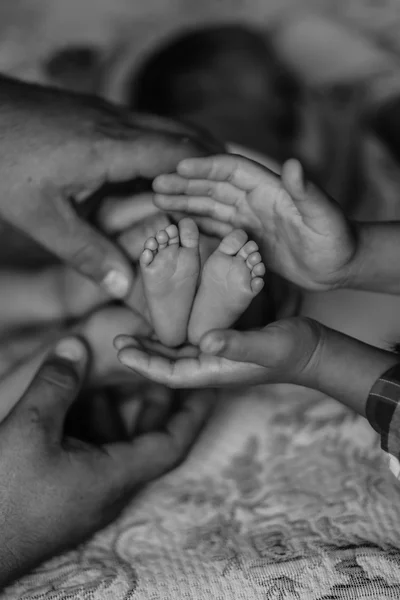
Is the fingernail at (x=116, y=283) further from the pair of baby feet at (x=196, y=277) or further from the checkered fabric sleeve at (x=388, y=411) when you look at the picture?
the checkered fabric sleeve at (x=388, y=411)

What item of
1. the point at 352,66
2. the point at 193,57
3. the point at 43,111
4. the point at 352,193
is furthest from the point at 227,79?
the point at 43,111

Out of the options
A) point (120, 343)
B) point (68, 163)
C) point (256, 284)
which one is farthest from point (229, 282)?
point (68, 163)

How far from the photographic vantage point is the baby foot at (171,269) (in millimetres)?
645

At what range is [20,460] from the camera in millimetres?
645

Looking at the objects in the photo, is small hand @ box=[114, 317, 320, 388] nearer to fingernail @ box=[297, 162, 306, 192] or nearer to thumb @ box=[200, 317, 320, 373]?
thumb @ box=[200, 317, 320, 373]

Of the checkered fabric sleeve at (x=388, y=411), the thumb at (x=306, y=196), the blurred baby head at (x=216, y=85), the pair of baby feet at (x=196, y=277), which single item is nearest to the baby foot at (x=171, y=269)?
the pair of baby feet at (x=196, y=277)

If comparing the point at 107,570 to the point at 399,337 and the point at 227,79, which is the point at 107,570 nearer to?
the point at 399,337

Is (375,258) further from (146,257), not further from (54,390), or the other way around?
(54,390)

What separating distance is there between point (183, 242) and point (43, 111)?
10.6 inches

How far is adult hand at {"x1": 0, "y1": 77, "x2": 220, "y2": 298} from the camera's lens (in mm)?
729

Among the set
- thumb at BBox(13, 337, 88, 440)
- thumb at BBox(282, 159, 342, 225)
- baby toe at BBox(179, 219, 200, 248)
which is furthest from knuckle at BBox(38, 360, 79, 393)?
thumb at BBox(282, 159, 342, 225)

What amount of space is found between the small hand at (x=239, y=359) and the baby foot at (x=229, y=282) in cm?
4

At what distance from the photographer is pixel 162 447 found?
2.45ft

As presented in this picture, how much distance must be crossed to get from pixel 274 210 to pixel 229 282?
0.33 ft
